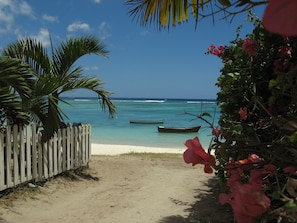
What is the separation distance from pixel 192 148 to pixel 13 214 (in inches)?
149

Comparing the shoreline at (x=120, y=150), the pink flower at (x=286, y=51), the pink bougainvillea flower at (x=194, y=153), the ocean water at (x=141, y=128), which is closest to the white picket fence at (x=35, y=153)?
the ocean water at (x=141, y=128)

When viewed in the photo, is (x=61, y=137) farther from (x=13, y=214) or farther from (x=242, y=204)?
(x=242, y=204)

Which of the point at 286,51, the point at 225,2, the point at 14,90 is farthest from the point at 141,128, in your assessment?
the point at 225,2

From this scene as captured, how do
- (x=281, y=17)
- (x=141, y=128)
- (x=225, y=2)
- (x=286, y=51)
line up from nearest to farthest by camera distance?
(x=281, y=17) < (x=225, y=2) < (x=286, y=51) < (x=141, y=128)

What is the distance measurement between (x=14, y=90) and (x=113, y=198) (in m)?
2.15

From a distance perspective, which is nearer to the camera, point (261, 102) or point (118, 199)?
point (261, 102)

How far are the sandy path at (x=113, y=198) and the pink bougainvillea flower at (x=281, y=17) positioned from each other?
12.9 feet

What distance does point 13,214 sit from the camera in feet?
13.6

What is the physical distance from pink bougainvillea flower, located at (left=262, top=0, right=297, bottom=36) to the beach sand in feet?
12.7

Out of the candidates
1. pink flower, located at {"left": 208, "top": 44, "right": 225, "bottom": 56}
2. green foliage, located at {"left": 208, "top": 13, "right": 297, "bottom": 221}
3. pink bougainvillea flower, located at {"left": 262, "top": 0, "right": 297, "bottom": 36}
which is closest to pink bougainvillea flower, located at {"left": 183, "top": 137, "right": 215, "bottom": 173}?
green foliage, located at {"left": 208, "top": 13, "right": 297, "bottom": 221}

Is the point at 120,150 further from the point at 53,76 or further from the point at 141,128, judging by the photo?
the point at 141,128

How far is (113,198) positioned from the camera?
Answer: 5.07m

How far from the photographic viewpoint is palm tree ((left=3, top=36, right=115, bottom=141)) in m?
5.20

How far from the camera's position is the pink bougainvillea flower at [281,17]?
0.42 meters
